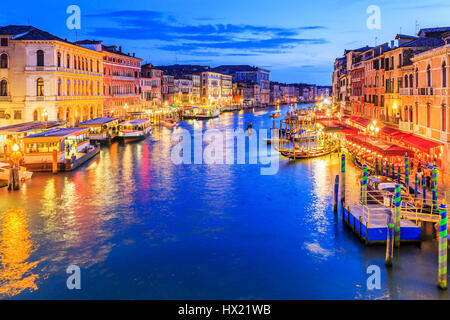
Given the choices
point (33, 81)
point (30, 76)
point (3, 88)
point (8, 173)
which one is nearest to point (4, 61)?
point (3, 88)

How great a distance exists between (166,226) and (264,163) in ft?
48.9

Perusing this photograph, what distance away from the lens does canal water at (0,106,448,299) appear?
1091 cm

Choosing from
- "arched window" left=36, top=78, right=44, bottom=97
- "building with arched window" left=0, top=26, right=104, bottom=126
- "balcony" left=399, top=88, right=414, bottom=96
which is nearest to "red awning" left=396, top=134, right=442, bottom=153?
"balcony" left=399, top=88, right=414, bottom=96

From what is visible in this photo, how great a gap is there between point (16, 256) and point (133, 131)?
101ft

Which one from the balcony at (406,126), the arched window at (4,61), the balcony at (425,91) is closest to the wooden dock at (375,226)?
the balcony at (425,91)

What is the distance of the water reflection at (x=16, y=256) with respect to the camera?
11023 mm

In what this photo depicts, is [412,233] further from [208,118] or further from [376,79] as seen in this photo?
[208,118]

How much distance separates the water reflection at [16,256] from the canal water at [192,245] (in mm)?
30

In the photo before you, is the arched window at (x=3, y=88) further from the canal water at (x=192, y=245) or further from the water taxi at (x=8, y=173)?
the canal water at (x=192, y=245)

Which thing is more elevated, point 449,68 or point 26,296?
point 449,68

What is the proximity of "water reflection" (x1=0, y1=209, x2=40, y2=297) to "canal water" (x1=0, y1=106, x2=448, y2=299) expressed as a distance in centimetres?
3

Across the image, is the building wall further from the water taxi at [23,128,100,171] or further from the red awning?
the red awning

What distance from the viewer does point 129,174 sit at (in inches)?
1005


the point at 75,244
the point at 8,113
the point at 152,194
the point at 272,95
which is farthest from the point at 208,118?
the point at 272,95
